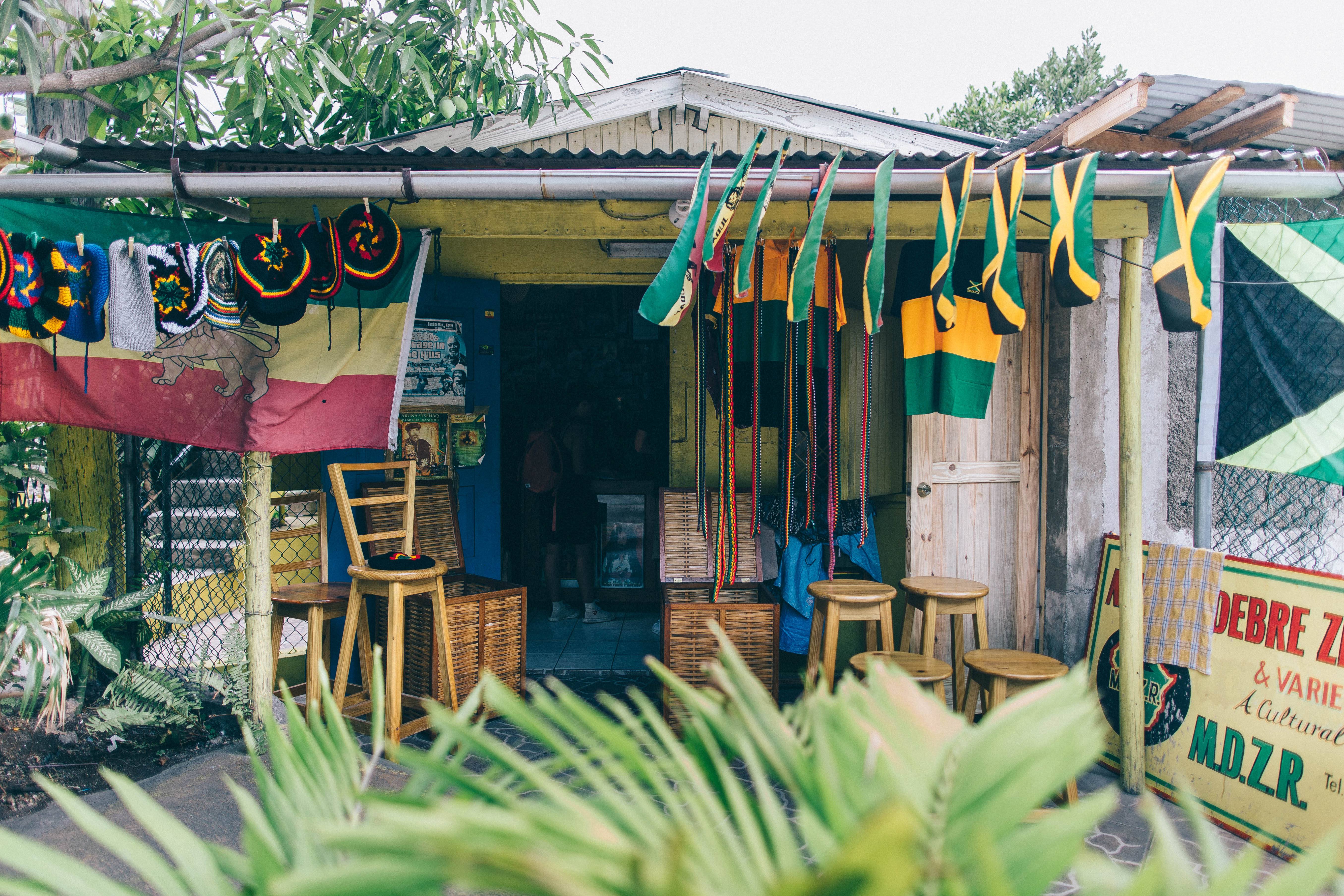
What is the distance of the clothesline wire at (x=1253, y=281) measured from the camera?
356 cm

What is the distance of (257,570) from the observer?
12.6 ft

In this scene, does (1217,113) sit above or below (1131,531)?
above

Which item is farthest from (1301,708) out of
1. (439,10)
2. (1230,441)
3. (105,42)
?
(105,42)

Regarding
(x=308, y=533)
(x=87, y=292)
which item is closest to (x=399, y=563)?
(x=308, y=533)

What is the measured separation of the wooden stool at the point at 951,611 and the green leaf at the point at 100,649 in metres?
4.09

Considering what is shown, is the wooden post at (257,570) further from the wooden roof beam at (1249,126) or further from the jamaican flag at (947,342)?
the wooden roof beam at (1249,126)

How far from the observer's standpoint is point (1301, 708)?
324cm

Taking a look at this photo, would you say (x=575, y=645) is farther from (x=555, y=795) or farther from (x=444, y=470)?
(x=555, y=795)

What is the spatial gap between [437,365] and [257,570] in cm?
178

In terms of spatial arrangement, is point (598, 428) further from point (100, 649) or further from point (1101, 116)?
point (1101, 116)

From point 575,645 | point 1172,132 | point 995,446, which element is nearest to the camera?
point 1172,132

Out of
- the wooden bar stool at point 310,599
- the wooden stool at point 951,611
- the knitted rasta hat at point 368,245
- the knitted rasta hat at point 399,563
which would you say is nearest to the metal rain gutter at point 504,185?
the knitted rasta hat at point 368,245

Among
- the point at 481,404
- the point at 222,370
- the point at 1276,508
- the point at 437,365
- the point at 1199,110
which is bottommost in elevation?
the point at 1276,508

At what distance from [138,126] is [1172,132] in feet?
21.9
